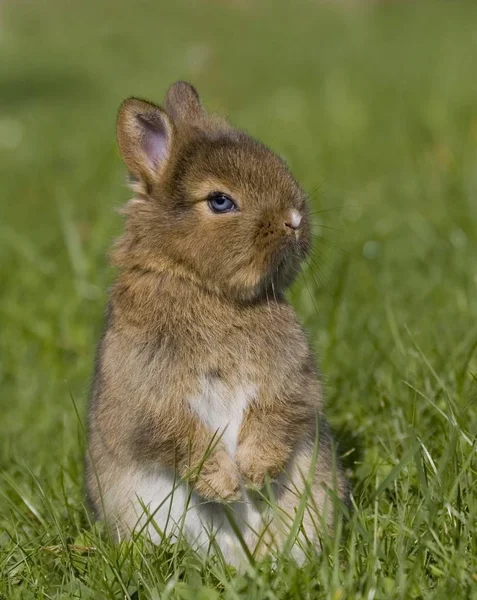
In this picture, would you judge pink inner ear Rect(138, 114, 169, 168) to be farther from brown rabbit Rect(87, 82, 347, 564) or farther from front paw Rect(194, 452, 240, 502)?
Answer: front paw Rect(194, 452, 240, 502)

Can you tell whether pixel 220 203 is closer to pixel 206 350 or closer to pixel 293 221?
pixel 293 221

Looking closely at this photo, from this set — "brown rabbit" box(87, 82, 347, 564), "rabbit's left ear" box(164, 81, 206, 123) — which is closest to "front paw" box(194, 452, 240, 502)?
"brown rabbit" box(87, 82, 347, 564)

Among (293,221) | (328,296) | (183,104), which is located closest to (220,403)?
(293,221)

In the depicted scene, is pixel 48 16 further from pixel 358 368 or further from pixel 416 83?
pixel 358 368

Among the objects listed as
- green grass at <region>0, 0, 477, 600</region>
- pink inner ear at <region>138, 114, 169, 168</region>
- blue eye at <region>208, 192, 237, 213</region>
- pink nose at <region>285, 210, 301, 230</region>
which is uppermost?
pink inner ear at <region>138, 114, 169, 168</region>

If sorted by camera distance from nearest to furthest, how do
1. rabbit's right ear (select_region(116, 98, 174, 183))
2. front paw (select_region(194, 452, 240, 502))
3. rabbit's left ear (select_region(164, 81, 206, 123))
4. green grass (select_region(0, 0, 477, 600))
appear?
green grass (select_region(0, 0, 477, 600)), front paw (select_region(194, 452, 240, 502)), rabbit's right ear (select_region(116, 98, 174, 183)), rabbit's left ear (select_region(164, 81, 206, 123))

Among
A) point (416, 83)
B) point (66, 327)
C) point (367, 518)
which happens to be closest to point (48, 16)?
point (416, 83)
